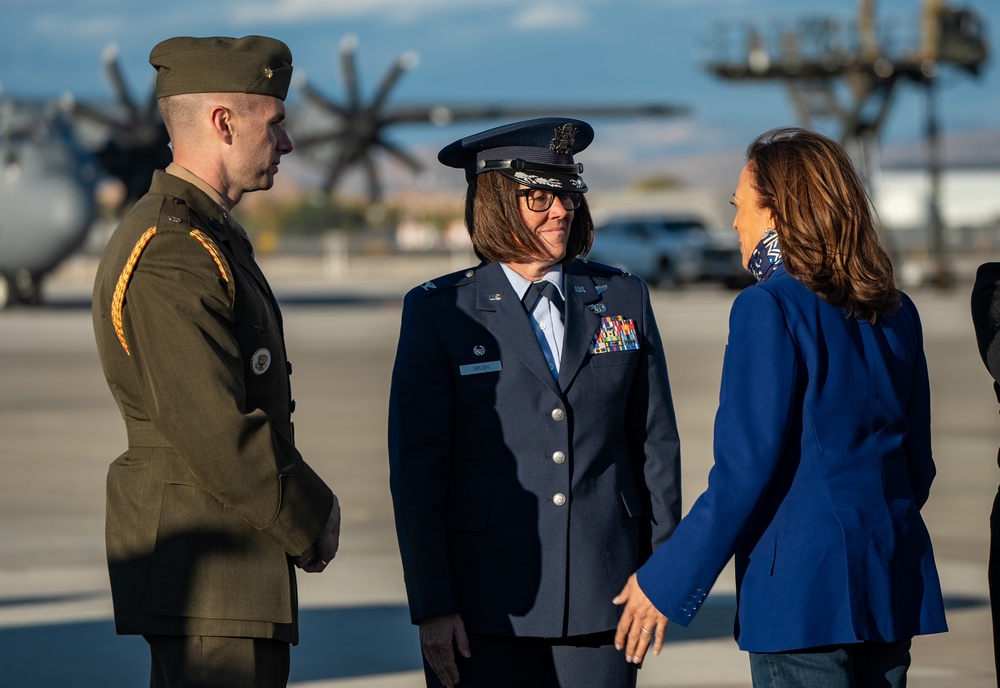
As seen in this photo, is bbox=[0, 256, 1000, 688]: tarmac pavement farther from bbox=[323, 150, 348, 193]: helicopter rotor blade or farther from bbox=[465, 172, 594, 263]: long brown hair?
bbox=[323, 150, 348, 193]: helicopter rotor blade

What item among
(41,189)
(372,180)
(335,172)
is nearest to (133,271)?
(41,189)

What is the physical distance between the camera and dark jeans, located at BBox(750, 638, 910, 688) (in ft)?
7.89

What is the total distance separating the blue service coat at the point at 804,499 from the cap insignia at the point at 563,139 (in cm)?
68

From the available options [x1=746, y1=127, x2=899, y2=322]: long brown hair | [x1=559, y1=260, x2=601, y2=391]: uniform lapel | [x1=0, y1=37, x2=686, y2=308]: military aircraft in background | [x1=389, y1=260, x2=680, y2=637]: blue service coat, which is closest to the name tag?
[x1=389, y1=260, x2=680, y2=637]: blue service coat

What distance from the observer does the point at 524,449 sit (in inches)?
111

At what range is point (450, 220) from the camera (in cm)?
11431

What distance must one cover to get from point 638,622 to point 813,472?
1.54 ft

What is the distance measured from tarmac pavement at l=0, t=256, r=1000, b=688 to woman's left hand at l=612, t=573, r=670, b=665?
209cm

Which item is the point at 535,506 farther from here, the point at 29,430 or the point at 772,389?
the point at 29,430

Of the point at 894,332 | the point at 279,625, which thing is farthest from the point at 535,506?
the point at 894,332

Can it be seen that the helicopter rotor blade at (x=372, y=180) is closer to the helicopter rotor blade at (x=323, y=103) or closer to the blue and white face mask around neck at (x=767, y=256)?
the helicopter rotor blade at (x=323, y=103)

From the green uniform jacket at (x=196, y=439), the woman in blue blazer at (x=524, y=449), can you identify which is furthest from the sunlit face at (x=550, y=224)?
the green uniform jacket at (x=196, y=439)

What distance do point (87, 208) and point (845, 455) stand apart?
2257cm

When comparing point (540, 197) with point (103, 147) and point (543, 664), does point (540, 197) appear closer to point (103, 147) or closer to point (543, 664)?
point (543, 664)
